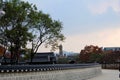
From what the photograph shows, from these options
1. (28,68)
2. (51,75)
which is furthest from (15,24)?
(28,68)

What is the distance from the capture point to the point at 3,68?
879 inches

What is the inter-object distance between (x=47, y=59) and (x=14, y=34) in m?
14.6

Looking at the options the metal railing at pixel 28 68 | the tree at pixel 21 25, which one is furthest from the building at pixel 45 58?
the metal railing at pixel 28 68

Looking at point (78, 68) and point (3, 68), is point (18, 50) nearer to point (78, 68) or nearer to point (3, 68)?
point (78, 68)

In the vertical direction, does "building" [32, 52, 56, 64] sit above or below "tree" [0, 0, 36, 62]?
below

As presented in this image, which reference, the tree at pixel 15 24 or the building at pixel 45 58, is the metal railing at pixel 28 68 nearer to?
the tree at pixel 15 24

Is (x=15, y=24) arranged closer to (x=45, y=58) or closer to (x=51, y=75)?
(x=45, y=58)

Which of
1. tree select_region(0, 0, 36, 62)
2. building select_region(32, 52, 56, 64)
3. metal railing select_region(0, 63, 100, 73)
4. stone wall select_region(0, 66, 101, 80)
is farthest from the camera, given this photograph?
building select_region(32, 52, 56, 64)

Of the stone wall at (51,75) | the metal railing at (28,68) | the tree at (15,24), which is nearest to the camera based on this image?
the metal railing at (28,68)

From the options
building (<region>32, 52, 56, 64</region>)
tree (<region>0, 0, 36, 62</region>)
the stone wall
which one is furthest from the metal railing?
building (<region>32, 52, 56, 64</region>)

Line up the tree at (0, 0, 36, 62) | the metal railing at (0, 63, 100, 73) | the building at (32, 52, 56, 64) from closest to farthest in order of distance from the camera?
the metal railing at (0, 63, 100, 73) < the tree at (0, 0, 36, 62) < the building at (32, 52, 56, 64)

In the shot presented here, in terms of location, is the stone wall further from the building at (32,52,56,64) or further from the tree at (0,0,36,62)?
the building at (32,52,56,64)

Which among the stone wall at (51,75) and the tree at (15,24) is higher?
the tree at (15,24)

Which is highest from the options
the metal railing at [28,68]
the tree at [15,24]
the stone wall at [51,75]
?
the tree at [15,24]
